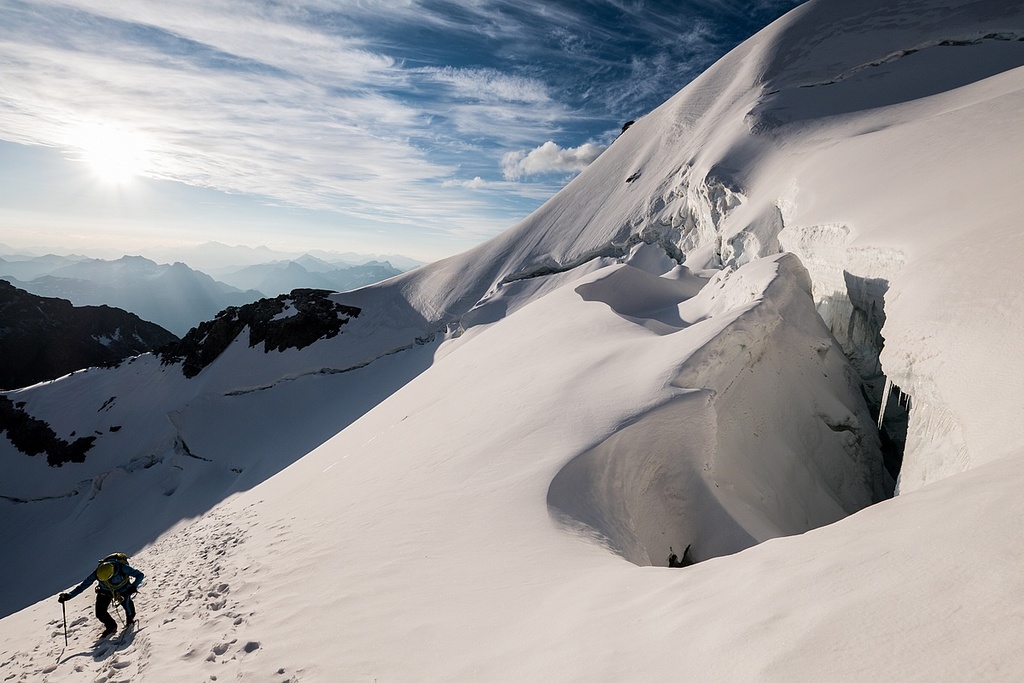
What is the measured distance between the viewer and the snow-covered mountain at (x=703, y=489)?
114 inches

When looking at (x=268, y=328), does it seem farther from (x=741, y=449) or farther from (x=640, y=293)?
(x=741, y=449)

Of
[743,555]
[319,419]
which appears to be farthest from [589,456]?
[319,419]

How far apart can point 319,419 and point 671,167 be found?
29185 millimetres

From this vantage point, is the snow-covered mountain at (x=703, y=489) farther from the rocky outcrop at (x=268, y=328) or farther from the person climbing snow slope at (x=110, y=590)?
the rocky outcrop at (x=268, y=328)

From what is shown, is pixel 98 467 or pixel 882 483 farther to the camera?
pixel 98 467

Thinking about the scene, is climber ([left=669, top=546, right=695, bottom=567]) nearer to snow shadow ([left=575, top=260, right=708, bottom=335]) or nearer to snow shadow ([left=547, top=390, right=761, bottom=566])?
snow shadow ([left=547, top=390, right=761, bottom=566])

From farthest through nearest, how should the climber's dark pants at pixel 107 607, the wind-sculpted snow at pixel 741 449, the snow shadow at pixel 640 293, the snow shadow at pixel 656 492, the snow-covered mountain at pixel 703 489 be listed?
1. the snow shadow at pixel 640 293
2. the climber's dark pants at pixel 107 607
3. the wind-sculpted snow at pixel 741 449
4. the snow shadow at pixel 656 492
5. the snow-covered mountain at pixel 703 489

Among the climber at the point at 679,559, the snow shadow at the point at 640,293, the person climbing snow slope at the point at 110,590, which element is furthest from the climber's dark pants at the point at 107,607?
the snow shadow at the point at 640,293

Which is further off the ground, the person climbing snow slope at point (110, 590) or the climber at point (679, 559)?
the person climbing snow slope at point (110, 590)

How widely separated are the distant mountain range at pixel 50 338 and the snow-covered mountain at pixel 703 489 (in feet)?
174

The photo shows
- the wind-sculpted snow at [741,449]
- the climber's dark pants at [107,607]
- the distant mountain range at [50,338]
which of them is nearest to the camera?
the wind-sculpted snow at [741,449]

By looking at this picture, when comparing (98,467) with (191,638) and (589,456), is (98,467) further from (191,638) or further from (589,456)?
(589,456)

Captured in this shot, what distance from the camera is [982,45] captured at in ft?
83.1

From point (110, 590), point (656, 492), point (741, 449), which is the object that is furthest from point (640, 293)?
point (110, 590)
